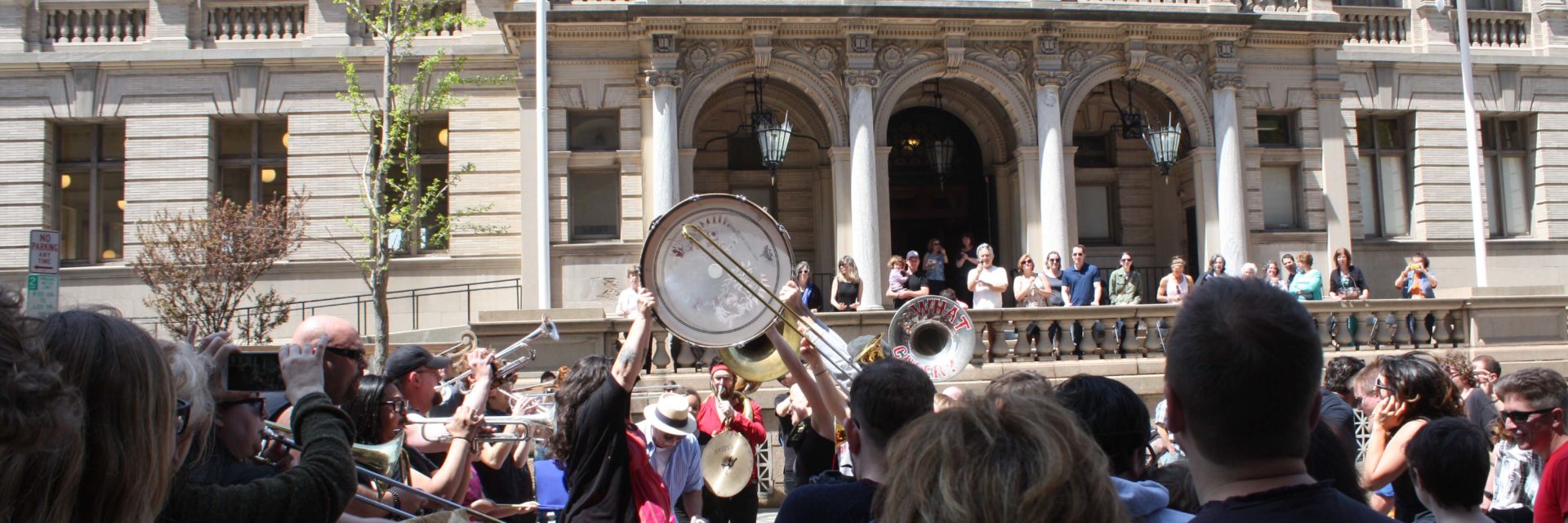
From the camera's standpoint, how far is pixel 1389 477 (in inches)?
213

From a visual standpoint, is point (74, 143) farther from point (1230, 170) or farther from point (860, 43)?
point (1230, 170)

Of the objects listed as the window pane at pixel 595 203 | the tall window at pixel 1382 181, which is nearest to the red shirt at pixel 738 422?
the window pane at pixel 595 203

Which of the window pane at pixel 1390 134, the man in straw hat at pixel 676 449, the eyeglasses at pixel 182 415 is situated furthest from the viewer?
the window pane at pixel 1390 134

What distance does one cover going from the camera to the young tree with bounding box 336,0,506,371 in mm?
19969

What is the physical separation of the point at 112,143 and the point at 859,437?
23.4 meters

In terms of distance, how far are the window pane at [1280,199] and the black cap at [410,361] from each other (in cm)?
2047

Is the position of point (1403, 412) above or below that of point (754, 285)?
below

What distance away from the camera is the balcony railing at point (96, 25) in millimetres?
22297

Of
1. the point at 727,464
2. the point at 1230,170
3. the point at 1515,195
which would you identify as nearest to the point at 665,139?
the point at 1230,170

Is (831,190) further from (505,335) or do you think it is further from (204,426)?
(204,426)

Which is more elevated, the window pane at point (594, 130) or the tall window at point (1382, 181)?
the window pane at point (594, 130)

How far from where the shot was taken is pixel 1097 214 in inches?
981

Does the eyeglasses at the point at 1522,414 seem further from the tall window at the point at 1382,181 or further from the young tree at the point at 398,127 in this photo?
the tall window at the point at 1382,181

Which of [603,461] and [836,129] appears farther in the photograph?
[836,129]
